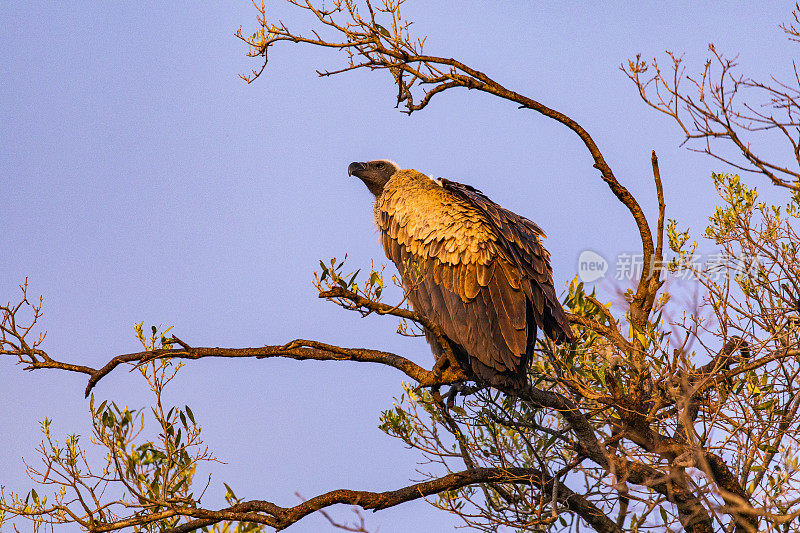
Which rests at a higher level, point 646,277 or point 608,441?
point 646,277

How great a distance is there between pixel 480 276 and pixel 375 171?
2.66 metres

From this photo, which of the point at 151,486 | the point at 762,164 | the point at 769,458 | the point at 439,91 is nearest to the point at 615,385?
the point at 769,458

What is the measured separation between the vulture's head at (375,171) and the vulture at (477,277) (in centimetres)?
131

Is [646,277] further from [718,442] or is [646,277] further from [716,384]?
[718,442]

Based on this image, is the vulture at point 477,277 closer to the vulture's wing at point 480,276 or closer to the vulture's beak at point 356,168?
the vulture's wing at point 480,276

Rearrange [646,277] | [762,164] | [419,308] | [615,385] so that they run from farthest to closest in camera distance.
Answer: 1. [419,308]
2. [646,277]
3. [615,385]
4. [762,164]

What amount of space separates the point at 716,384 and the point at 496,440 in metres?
1.66

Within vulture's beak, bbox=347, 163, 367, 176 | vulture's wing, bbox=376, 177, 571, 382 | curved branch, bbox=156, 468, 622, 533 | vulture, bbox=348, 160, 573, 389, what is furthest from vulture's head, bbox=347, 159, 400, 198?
curved branch, bbox=156, 468, 622, 533

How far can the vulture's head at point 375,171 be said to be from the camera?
25.0 ft

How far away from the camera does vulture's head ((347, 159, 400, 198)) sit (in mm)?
7609

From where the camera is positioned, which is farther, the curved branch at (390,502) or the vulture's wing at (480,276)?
the vulture's wing at (480,276)

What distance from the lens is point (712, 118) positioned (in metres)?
4.32

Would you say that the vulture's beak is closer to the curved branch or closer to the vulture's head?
the vulture's head

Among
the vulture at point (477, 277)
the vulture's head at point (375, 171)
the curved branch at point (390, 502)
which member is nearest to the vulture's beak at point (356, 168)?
the vulture's head at point (375, 171)
